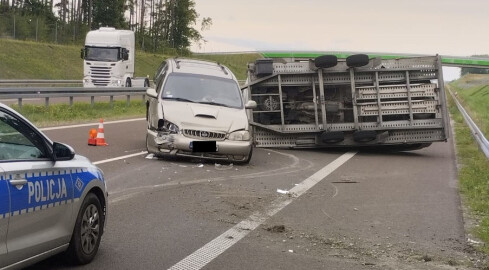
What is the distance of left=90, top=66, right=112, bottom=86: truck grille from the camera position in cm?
3412

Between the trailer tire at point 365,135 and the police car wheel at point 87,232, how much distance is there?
35.0 ft

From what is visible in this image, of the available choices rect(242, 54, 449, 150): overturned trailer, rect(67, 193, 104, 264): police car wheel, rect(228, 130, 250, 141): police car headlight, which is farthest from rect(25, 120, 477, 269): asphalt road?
rect(242, 54, 449, 150): overturned trailer

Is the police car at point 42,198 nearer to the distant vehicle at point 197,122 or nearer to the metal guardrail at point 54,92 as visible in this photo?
the distant vehicle at point 197,122

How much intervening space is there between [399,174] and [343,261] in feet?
22.9

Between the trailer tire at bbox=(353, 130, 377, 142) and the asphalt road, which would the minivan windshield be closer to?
the asphalt road

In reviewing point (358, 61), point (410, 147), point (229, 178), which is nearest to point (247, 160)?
point (229, 178)

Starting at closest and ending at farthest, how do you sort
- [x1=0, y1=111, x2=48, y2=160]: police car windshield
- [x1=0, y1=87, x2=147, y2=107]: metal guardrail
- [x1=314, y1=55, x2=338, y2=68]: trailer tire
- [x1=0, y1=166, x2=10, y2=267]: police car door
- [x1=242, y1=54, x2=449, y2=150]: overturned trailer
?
[x1=0, y1=166, x2=10, y2=267]: police car door
[x1=0, y1=111, x2=48, y2=160]: police car windshield
[x1=314, y1=55, x2=338, y2=68]: trailer tire
[x1=242, y1=54, x2=449, y2=150]: overturned trailer
[x1=0, y1=87, x2=147, y2=107]: metal guardrail

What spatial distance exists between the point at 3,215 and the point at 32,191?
15.5 inches

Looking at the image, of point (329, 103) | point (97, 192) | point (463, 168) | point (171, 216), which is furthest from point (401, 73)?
point (97, 192)

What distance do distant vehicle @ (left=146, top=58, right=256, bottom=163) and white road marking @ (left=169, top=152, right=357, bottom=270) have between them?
1752mm

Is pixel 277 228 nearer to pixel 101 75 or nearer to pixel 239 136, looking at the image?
pixel 239 136

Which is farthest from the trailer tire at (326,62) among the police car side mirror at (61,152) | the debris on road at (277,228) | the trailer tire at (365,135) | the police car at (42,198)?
the police car side mirror at (61,152)

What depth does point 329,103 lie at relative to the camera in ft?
53.5

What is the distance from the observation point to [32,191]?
4.69 meters
